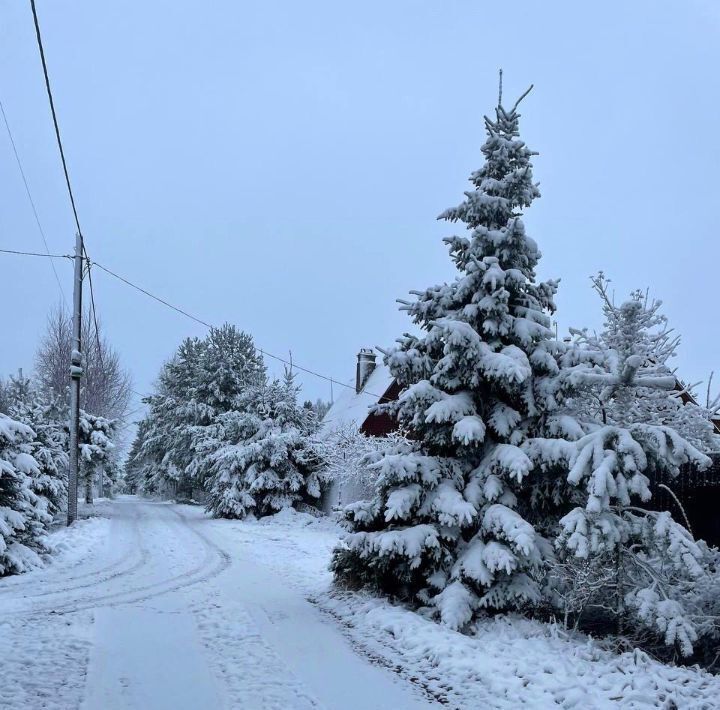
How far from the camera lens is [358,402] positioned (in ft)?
104

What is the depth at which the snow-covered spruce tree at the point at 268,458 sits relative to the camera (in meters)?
25.9

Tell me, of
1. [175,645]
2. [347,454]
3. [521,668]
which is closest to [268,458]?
[347,454]

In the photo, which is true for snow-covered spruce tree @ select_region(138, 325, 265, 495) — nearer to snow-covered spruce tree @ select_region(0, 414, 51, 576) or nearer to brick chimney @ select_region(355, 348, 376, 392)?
brick chimney @ select_region(355, 348, 376, 392)

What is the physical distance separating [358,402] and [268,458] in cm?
681

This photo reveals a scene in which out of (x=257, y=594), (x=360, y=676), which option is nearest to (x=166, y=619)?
(x=257, y=594)

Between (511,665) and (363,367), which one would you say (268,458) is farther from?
(511,665)

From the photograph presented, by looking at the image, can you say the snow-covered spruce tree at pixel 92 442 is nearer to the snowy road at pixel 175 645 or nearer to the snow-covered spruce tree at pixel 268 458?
the snow-covered spruce tree at pixel 268 458

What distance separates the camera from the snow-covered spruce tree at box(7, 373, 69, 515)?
19094 mm

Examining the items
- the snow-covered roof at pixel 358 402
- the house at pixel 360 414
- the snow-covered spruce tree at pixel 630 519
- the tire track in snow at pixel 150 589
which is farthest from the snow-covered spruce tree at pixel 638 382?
the snow-covered roof at pixel 358 402

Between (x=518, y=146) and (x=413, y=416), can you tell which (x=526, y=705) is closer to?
(x=413, y=416)

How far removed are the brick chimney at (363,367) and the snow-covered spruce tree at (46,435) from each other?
45.1 feet

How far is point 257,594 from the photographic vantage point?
1006cm

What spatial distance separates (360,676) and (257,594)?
4271 millimetres

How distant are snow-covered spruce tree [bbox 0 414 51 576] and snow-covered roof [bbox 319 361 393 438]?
51.5ft
